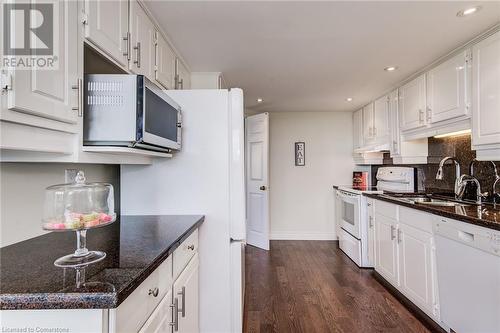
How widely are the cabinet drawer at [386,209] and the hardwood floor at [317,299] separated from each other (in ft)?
2.52

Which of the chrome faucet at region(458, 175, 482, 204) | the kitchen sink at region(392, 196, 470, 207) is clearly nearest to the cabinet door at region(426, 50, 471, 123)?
the chrome faucet at region(458, 175, 482, 204)

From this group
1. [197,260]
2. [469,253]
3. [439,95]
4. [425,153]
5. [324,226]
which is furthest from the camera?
[324,226]

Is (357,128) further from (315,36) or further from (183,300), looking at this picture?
(183,300)

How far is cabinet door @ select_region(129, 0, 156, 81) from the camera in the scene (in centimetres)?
156

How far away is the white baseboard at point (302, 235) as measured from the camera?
187 inches

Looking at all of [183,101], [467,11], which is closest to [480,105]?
[467,11]

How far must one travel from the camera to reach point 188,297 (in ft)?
5.10

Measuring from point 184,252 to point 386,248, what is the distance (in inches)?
84.5

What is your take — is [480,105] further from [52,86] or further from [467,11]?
[52,86]

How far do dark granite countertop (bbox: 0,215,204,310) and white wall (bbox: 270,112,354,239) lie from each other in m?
3.39

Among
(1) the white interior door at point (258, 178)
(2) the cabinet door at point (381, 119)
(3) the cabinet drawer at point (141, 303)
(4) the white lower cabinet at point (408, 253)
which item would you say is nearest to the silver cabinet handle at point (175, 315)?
(3) the cabinet drawer at point (141, 303)

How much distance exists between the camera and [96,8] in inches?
47.3

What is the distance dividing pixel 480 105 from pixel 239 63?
1961 mm

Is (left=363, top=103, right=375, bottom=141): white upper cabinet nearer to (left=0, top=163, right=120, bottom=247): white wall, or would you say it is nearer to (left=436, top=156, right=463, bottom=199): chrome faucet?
(left=436, top=156, right=463, bottom=199): chrome faucet
